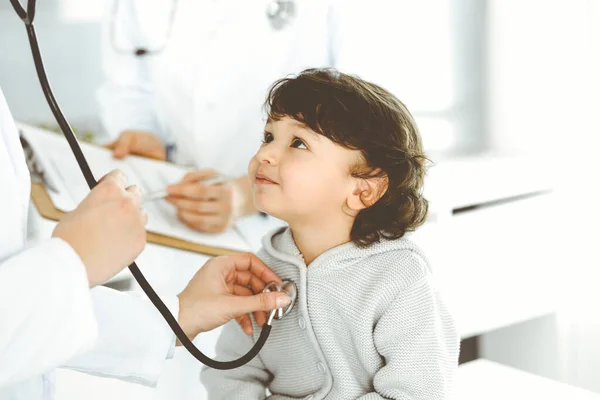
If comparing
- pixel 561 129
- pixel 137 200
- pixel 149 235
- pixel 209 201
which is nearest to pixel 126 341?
pixel 137 200

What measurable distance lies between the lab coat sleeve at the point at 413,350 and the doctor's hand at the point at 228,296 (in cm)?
16

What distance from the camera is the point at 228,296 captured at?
1.22 metres

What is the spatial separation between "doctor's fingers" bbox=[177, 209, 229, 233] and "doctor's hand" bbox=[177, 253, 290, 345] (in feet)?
1.69

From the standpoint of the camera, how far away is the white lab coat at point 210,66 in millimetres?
1718

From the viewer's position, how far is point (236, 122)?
188 cm

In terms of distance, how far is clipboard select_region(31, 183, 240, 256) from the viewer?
1.61m

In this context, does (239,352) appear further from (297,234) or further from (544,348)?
(544,348)

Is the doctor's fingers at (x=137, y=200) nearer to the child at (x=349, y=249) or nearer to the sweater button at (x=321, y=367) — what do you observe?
the child at (x=349, y=249)

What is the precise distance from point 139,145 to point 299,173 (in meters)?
0.66

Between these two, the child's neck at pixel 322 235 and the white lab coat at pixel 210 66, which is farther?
the white lab coat at pixel 210 66

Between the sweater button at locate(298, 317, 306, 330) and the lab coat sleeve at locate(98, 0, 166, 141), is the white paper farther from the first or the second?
the sweater button at locate(298, 317, 306, 330)

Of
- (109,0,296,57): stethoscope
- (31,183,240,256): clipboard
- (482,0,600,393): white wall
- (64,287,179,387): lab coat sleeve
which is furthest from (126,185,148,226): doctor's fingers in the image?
(482,0,600,393): white wall

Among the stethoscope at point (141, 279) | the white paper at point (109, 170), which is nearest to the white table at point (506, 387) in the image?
the stethoscope at point (141, 279)

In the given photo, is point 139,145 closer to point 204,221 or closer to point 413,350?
point 204,221
